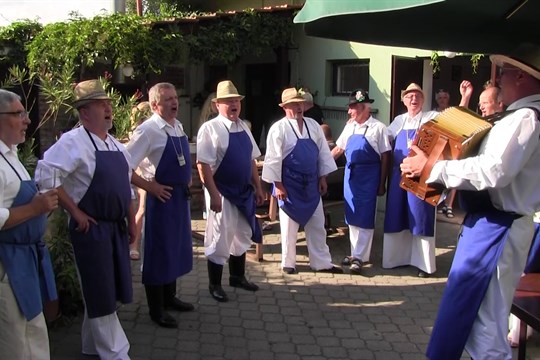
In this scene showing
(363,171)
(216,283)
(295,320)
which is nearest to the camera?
(295,320)

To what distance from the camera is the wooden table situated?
299cm

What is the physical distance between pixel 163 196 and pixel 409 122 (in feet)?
9.21

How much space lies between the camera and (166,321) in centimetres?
448

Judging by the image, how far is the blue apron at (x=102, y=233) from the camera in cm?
357

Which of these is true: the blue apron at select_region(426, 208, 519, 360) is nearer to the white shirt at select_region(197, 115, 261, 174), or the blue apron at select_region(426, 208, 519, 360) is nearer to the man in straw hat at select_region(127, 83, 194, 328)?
the man in straw hat at select_region(127, 83, 194, 328)

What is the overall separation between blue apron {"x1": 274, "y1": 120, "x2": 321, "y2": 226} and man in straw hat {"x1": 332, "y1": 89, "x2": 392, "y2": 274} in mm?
520

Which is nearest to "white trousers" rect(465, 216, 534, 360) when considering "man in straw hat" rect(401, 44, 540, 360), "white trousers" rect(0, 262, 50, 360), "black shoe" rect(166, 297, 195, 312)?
"man in straw hat" rect(401, 44, 540, 360)

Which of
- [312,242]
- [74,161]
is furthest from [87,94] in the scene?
[312,242]

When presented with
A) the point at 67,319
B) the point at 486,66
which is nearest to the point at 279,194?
the point at 67,319

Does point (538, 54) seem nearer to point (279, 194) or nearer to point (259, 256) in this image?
point (279, 194)

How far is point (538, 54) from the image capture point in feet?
8.82

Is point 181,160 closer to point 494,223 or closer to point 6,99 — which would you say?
point 6,99

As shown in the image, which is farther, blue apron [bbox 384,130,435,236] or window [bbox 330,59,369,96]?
window [bbox 330,59,369,96]

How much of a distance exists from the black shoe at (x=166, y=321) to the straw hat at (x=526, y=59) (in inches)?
121
